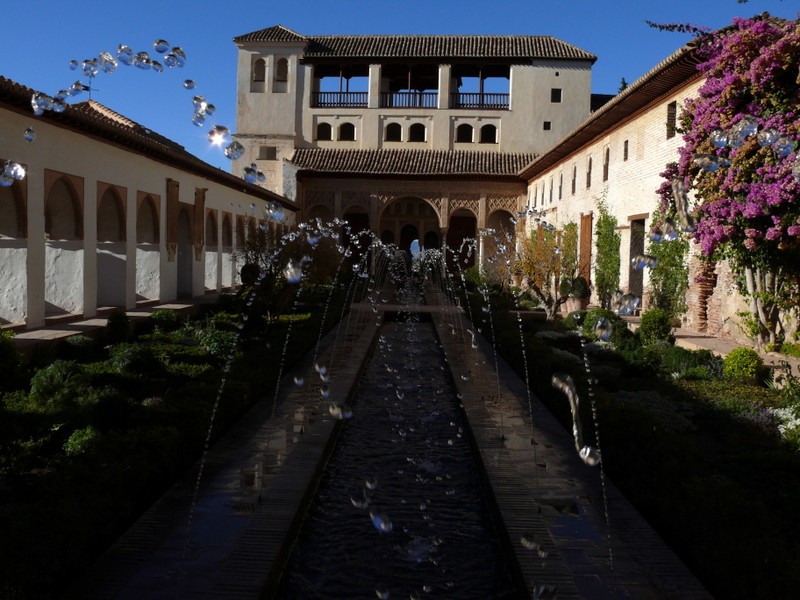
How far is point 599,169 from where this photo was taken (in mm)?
19188

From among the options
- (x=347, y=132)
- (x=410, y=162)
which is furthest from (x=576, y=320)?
(x=347, y=132)

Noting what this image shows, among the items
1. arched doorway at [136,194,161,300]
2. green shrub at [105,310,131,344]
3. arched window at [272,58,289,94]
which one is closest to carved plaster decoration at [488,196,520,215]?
arched window at [272,58,289,94]

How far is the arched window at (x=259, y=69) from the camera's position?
32781 millimetres

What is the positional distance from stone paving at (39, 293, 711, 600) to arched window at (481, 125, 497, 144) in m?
27.0

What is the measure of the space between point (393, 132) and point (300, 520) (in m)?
29.9

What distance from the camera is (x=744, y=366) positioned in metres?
9.01

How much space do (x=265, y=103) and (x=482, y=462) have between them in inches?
1147

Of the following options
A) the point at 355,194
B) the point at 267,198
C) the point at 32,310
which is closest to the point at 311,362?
the point at 32,310

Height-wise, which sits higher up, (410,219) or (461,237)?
(410,219)

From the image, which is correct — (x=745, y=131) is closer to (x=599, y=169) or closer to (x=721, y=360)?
(x=721, y=360)

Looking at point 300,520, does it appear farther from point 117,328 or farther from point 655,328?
point 655,328

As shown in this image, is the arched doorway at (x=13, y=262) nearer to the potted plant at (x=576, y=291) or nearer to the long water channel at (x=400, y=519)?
the long water channel at (x=400, y=519)

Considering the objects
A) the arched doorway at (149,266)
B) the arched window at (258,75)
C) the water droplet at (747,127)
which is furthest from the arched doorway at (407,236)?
the water droplet at (747,127)

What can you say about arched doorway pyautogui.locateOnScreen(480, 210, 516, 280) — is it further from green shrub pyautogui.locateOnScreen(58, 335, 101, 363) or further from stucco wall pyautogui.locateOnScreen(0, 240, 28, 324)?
green shrub pyautogui.locateOnScreen(58, 335, 101, 363)
